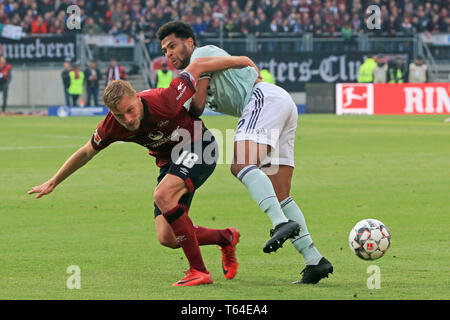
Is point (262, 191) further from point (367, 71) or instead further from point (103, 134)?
point (367, 71)

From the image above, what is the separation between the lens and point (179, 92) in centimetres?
737

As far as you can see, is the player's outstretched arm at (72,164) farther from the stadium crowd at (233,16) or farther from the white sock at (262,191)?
the stadium crowd at (233,16)

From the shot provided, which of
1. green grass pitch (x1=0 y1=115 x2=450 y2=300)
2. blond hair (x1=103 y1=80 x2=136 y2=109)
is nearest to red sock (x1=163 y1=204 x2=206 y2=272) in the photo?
green grass pitch (x1=0 y1=115 x2=450 y2=300)

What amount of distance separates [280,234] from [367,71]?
3274 cm

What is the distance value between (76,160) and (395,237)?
394cm

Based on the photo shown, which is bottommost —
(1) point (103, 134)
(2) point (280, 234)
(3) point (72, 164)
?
(2) point (280, 234)

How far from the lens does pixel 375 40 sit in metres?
41.9

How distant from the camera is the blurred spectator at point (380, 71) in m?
38.4

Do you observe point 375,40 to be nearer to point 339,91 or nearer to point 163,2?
A: point 339,91

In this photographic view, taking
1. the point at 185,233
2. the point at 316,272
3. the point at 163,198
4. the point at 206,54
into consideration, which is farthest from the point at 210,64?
the point at 316,272

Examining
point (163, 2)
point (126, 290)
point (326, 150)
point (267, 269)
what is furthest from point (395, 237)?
point (163, 2)

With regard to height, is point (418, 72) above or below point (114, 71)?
below

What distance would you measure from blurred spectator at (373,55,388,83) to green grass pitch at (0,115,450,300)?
15.8m

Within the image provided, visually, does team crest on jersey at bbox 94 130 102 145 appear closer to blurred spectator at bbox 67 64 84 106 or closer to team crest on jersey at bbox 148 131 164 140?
team crest on jersey at bbox 148 131 164 140
